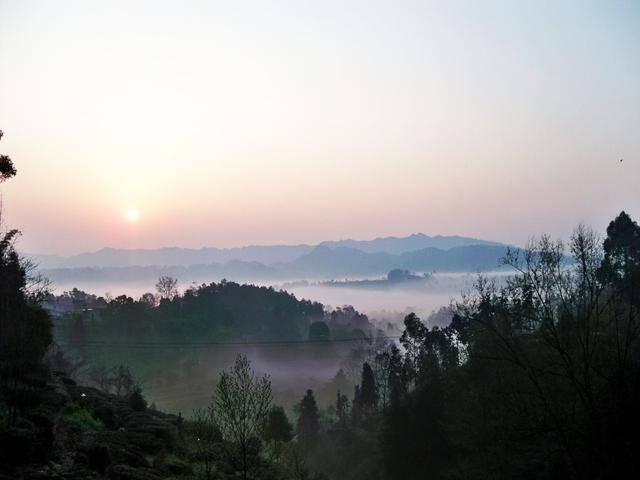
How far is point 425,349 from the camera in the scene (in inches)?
2778

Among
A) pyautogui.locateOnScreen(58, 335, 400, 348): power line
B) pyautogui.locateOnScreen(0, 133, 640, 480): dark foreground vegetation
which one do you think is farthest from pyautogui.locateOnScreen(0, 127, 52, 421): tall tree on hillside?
pyautogui.locateOnScreen(58, 335, 400, 348): power line

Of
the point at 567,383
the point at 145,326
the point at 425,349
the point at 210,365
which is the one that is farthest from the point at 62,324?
the point at 567,383

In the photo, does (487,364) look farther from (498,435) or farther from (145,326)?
(145,326)

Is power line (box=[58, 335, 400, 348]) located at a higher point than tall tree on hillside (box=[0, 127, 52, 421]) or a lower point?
lower

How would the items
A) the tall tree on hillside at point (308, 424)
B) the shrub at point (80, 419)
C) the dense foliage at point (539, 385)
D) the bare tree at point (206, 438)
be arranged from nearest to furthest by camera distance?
the bare tree at point (206, 438) → the dense foliage at point (539, 385) → the shrub at point (80, 419) → the tall tree on hillside at point (308, 424)

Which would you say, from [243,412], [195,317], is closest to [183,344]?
[195,317]

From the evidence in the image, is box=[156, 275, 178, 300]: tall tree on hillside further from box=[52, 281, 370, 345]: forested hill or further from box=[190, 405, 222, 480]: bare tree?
box=[190, 405, 222, 480]: bare tree

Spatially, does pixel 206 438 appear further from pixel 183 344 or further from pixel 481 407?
pixel 183 344

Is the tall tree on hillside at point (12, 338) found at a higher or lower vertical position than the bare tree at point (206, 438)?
higher

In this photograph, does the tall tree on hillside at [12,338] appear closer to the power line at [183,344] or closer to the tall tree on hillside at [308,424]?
the tall tree on hillside at [308,424]

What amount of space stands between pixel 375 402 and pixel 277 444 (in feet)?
204

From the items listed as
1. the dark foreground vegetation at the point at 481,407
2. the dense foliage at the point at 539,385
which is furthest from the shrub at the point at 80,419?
the dense foliage at the point at 539,385

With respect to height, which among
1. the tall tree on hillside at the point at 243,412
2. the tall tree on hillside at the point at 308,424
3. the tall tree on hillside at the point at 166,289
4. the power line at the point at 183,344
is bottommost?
the tall tree on hillside at the point at 308,424

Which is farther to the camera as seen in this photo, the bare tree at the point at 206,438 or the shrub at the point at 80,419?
the shrub at the point at 80,419
